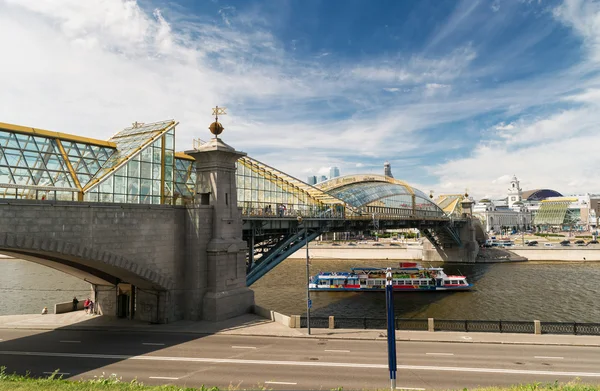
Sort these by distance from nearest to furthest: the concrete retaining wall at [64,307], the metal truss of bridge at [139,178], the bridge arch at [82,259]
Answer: the bridge arch at [82,259]
the metal truss of bridge at [139,178]
the concrete retaining wall at [64,307]

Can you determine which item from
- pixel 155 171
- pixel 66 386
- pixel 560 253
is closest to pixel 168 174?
pixel 155 171

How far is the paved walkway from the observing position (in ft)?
81.6

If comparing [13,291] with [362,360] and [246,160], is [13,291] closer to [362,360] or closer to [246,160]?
[246,160]

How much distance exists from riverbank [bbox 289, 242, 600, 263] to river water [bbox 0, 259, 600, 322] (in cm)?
890

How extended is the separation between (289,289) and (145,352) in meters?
36.9

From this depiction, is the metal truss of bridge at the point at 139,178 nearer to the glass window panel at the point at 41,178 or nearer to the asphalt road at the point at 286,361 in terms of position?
the glass window panel at the point at 41,178

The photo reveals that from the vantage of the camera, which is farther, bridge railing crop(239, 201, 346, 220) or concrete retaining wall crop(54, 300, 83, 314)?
bridge railing crop(239, 201, 346, 220)

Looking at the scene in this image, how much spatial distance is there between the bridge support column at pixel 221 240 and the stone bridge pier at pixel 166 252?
0.08 meters

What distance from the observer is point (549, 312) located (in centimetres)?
4238

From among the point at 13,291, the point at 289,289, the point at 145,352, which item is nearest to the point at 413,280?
the point at 289,289

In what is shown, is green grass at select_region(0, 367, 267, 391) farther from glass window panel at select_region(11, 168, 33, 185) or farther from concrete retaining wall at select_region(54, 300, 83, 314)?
concrete retaining wall at select_region(54, 300, 83, 314)

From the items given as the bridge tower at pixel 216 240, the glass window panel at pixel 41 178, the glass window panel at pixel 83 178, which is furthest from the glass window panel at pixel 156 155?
the glass window panel at pixel 41 178

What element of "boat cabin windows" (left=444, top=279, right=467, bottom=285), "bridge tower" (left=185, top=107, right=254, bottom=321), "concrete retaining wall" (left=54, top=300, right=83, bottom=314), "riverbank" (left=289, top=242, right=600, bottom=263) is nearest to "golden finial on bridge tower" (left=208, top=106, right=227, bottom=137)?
"bridge tower" (left=185, top=107, right=254, bottom=321)

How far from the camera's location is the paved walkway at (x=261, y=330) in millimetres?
24859
